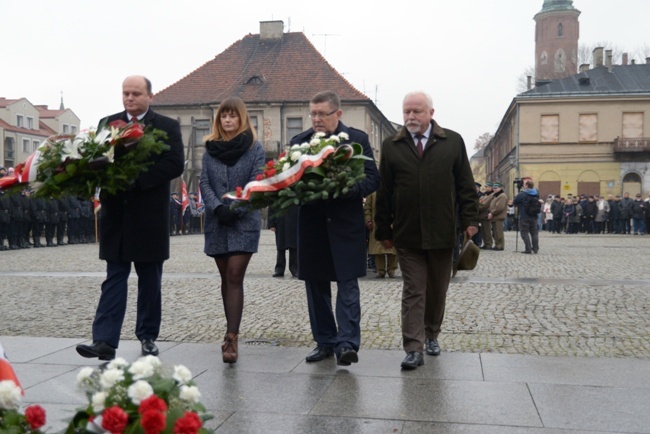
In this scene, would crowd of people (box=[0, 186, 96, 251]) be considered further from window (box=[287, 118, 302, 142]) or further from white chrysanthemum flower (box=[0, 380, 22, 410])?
window (box=[287, 118, 302, 142])

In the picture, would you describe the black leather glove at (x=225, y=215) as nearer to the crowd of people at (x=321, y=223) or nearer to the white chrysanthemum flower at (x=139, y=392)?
the crowd of people at (x=321, y=223)

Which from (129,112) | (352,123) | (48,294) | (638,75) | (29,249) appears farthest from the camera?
(638,75)

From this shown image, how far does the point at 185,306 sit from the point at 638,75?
59195 millimetres

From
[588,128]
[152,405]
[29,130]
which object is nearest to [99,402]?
[152,405]

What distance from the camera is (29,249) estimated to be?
23766 mm

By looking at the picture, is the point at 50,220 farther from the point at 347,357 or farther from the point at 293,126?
the point at 293,126

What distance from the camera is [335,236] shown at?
6.15m

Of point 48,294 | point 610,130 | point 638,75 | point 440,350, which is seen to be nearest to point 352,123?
point 610,130

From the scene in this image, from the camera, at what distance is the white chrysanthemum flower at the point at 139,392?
103 inches

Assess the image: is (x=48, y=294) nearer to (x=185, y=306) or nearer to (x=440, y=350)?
(x=185, y=306)

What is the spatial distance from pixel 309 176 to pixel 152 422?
347cm

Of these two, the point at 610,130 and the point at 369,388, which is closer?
the point at 369,388

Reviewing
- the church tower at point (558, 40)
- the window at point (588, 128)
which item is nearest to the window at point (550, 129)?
the window at point (588, 128)

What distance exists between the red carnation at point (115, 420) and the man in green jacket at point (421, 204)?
3650mm
